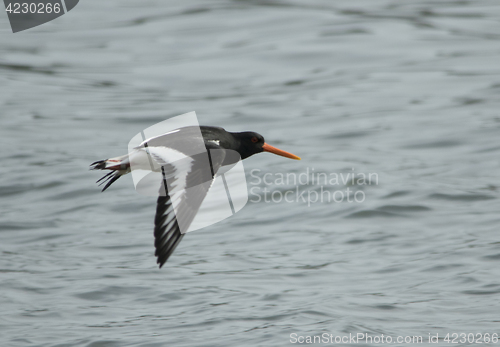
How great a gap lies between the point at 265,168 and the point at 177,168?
185 inches

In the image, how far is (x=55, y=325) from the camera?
6.57m

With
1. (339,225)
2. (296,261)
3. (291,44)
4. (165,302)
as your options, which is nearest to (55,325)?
(165,302)

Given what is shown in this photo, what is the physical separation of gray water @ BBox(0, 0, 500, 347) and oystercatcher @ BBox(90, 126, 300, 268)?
1491 mm

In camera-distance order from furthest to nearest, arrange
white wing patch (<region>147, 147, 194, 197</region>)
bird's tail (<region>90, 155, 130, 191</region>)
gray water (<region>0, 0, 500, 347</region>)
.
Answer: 1. gray water (<region>0, 0, 500, 347</region>)
2. bird's tail (<region>90, 155, 130, 191</region>)
3. white wing patch (<region>147, 147, 194, 197</region>)

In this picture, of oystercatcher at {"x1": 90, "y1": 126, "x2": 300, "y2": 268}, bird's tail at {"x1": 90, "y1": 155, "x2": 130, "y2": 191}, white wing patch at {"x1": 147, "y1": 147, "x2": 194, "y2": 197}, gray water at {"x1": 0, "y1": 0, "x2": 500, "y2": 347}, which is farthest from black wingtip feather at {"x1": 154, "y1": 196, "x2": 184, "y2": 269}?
gray water at {"x1": 0, "y1": 0, "x2": 500, "y2": 347}

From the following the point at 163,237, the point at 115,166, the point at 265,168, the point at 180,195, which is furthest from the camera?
the point at 265,168

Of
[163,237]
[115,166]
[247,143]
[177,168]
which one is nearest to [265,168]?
[247,143]

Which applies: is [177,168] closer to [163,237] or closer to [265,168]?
[163,237]

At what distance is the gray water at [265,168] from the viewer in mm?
6625

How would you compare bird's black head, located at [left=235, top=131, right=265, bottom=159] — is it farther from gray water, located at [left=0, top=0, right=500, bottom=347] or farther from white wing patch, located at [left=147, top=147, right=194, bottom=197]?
gray water, located at [left=0, top=0, right=500, bottom=347]

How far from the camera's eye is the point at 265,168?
32.7 feet

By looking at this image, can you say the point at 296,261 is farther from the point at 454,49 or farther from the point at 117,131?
the point at 454,49

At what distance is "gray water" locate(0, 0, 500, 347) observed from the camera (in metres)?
6.62

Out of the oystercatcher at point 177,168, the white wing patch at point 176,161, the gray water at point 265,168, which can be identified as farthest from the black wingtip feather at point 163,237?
the gray water at point 265,168
